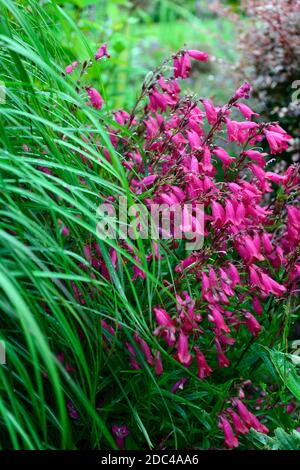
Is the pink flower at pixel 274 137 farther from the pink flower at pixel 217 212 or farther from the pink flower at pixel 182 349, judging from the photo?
the pink flower at pixel 182 349

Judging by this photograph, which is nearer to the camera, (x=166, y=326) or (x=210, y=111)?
(x=166, y=326)

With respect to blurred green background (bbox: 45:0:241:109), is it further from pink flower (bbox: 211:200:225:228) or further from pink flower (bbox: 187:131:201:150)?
pink flower (bbox: 211:200:225:228)

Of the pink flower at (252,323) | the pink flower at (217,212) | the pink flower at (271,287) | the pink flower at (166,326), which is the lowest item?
the pink flower at (252,323)

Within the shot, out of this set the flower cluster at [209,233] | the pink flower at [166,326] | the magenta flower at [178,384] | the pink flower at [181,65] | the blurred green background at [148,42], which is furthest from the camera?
the blurred green background at [148,42]

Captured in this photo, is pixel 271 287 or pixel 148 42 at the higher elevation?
pixel 148 42

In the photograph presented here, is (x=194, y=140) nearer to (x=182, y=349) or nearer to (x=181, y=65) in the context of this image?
(x=181, y=65)

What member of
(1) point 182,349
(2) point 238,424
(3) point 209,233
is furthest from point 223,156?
(2) point 238,424

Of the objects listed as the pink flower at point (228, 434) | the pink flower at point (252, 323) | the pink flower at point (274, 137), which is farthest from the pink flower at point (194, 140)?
the pink flower at point (228, 434)

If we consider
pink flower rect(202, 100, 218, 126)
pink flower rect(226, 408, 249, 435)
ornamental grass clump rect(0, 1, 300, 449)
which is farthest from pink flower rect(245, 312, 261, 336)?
pink flower rect(202, 100, 218, 126)

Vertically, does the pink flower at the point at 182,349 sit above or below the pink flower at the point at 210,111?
below

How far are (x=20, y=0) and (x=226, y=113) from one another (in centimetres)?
74

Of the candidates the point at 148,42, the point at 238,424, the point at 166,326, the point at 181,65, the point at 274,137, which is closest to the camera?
the point at 166,326

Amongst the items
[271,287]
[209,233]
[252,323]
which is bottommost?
[252,323]
